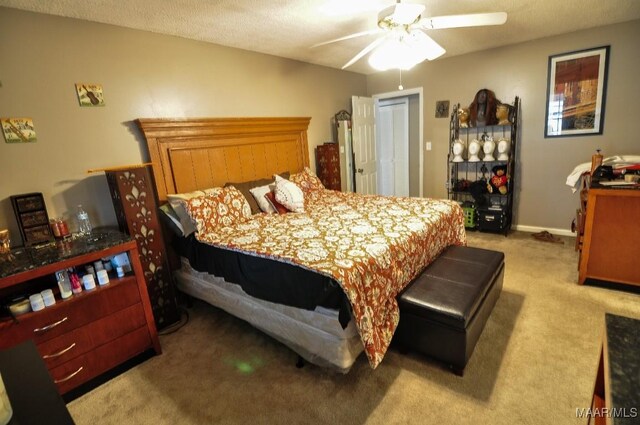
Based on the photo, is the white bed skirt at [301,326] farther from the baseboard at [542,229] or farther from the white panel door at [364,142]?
the baseboard at [542,229]

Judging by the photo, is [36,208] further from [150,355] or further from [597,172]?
[597,172]

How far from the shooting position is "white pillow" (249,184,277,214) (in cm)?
300

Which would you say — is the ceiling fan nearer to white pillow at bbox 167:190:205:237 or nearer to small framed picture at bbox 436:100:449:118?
white pillow at bbox 167:190:205:237

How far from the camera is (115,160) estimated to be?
2.52 m

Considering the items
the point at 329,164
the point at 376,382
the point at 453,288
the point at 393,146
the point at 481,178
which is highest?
the point at 393,146

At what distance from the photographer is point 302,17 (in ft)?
8.21

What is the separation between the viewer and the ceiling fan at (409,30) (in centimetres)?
187

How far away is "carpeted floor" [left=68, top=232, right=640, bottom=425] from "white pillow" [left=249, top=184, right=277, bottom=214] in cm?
109

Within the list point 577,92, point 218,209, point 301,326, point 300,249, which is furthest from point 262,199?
point 577,92

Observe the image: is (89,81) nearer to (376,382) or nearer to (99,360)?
(99,360)

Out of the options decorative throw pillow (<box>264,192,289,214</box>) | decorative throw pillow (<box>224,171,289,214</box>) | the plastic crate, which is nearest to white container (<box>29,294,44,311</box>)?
decorative throw pillow (<box>224,171,289,214</box>)

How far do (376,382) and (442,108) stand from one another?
3.83 m

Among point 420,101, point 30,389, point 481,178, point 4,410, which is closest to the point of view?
point 4,410

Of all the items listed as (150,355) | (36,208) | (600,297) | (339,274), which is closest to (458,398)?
(339,274)
